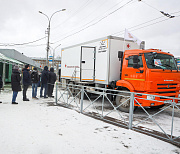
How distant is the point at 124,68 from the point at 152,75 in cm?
138

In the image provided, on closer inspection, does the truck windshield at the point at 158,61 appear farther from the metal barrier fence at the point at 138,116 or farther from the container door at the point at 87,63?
the container door at the point at 87,63

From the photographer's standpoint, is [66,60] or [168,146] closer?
[168,146]

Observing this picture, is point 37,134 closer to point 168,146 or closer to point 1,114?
point 1,114

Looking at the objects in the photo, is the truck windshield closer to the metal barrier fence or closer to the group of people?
the metal barrier fence

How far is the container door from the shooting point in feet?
28.0

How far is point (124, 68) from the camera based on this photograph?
6.91 metres

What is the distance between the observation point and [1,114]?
5461 millimetres

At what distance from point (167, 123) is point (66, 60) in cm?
771

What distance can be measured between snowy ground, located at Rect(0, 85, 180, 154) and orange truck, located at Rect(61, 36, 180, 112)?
5.28 ft

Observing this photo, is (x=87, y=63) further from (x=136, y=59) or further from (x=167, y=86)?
(x=167, y=86)

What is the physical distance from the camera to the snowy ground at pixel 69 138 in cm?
316

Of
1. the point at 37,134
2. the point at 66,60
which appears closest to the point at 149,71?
the point at 37,134

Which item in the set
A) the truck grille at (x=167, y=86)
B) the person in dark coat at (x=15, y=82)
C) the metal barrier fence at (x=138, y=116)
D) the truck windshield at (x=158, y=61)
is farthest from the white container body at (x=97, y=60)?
the person in dark coat at (x=15, y=82)

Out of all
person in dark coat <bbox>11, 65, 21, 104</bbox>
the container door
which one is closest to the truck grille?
the container door
